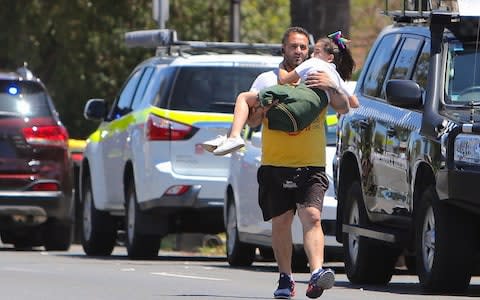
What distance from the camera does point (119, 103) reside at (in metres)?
18.5

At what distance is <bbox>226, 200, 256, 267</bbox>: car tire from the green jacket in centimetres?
477

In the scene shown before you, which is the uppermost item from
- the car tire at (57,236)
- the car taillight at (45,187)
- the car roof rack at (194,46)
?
the car roof rack at (194,46)

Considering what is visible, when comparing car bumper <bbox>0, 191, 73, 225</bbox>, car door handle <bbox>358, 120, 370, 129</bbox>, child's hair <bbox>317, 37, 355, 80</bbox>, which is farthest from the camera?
car bumper <bbox>0, 191, 73, 225</bbox>

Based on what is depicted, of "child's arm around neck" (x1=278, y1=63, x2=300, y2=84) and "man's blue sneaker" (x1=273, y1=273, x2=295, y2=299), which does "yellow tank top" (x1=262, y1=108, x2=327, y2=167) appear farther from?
"man's blue sneaker" (x1=273, y1=273, x2=295, y2=299)

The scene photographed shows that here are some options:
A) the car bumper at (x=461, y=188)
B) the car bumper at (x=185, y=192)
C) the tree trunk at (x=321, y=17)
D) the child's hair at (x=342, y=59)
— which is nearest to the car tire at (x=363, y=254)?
the child's hair at (x=342, y=59)

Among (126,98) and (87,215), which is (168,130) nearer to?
(126,98)

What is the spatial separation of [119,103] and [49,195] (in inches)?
48.3

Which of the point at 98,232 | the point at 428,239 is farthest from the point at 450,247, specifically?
the point at 98,232

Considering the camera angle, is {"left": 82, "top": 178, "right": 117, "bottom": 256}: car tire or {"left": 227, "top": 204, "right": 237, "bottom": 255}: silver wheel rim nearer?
{"left": 227, "top": 204, "right": 237, "bottom": 255}: silver wheel rim

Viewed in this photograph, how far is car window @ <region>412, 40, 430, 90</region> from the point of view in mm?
12219

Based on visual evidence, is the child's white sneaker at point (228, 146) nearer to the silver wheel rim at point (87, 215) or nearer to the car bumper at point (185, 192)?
the car bumper at point (185, 192)

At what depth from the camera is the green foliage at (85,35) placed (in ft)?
99.6

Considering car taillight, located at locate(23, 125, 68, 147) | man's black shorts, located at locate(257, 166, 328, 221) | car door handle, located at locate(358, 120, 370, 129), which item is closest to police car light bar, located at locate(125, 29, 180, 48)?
car taillight, located at locate(23, 125, 68, 147)

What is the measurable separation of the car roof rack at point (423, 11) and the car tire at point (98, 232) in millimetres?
6438
